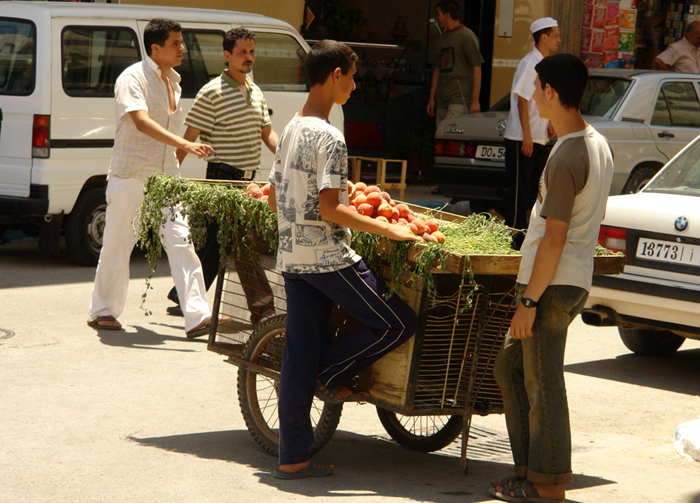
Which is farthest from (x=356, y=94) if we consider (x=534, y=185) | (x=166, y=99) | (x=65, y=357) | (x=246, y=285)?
(x=246, y=285)

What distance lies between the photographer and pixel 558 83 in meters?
4.39

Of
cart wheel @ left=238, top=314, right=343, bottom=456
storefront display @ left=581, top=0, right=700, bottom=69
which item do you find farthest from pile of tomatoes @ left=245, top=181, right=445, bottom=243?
storefront display @ left=581, top=0, right=700, bottom=69

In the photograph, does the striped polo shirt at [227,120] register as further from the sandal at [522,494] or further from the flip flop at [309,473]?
the sandal at [522,494]

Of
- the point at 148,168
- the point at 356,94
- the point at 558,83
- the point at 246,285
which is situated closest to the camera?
the point at 558,83

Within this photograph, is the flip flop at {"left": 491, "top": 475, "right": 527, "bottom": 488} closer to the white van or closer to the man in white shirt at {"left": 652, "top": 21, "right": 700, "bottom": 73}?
the white van

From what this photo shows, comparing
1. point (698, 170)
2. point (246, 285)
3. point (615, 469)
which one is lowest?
point (615, 469)

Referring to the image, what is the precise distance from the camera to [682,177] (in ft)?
24.5

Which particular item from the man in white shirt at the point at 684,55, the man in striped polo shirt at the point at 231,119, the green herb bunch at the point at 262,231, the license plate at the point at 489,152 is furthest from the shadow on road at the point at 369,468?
the man in white shirt at the point at 684,55

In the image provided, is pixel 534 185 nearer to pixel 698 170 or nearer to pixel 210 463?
pixel 698 170

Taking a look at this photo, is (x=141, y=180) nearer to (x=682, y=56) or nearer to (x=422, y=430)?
(x=422, y=430)

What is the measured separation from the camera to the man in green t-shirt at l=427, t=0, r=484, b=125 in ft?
45.4

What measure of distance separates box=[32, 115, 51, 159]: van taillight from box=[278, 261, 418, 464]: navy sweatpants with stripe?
4.85 meters

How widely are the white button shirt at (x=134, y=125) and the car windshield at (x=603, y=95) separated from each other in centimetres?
593

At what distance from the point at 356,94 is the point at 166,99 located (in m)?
9.35
